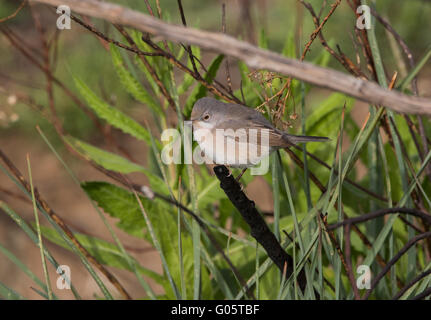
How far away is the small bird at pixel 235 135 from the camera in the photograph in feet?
4.10

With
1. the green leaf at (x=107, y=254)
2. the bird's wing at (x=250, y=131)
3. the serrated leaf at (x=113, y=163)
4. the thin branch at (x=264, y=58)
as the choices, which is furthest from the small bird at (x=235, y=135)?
the green leaf at (x=107, y=254)

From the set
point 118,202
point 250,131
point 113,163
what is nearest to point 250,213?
point 250,131

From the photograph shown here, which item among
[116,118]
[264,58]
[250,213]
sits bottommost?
[250,213]

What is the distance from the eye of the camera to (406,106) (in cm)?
84

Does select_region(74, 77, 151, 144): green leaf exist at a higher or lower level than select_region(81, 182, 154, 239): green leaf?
higher

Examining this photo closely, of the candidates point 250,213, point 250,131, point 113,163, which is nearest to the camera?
point 250,213

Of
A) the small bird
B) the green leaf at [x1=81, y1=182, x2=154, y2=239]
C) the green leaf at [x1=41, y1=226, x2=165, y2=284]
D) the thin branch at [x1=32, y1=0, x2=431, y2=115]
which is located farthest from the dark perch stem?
the green leaf at [x1=41, y1=226, x2=165, y2=284]

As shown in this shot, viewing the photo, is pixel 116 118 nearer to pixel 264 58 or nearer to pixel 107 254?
pixel 107 254

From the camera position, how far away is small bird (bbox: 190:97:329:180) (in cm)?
125

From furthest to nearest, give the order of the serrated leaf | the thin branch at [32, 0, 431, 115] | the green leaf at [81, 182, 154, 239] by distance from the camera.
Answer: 1. the serrated leaf
2. the green leaf at [81, 182, 154, 239]
3. the thin branch at [32, 0, 431, 115]

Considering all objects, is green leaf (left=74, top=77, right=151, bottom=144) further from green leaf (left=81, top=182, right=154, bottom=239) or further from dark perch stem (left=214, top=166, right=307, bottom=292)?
dark perch stem (left=214, top=166, right=307, bottom=292)

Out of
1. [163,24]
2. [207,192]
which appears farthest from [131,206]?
[163,24]

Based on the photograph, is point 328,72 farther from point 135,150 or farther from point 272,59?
point 135,150

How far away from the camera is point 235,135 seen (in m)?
1.31
